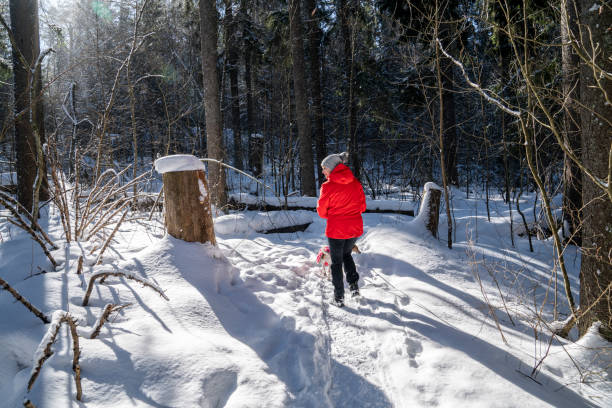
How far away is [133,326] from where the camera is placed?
2.31m

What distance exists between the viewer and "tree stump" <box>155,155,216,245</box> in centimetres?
349

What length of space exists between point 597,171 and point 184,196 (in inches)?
149

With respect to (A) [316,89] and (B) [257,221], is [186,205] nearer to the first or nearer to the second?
(B) [257,221]

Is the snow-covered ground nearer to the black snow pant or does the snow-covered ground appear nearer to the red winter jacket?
the black snow pant

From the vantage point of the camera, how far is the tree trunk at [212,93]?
7590 mm

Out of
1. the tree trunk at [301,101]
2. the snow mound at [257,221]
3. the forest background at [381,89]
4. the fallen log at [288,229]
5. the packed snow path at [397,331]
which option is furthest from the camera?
the tree trunk at [301,101]

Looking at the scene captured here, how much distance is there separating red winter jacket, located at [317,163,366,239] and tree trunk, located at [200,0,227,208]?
4485 millimetres

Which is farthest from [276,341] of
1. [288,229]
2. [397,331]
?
[288,229]

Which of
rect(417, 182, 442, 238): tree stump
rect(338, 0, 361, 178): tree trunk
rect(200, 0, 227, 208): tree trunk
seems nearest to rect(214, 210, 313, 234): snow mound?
rect(200, 0, 227, 208): tree trunk

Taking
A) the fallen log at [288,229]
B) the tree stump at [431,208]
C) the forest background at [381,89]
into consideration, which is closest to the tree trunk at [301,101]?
the forest background at [381,89]

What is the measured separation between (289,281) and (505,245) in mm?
4351

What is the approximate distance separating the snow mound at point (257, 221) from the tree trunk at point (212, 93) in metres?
1.18

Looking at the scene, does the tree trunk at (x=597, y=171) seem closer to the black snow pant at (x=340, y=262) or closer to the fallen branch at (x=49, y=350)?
the black snow pant at (x=340, y=262)

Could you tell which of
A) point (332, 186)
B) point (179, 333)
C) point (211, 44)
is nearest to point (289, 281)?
point (332, 186)
